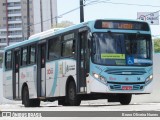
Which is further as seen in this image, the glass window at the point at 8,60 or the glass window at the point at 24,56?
the glass window at the point at 8,60

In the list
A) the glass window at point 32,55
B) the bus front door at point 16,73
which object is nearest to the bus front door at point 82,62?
the glass window at point 32,55

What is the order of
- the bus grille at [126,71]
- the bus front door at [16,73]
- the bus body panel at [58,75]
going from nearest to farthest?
1. the bus grille at [126,71]
2. the bus body panel at [58,75]
3. the bus front door at [16,73]

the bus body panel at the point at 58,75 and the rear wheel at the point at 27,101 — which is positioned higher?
the bus body panel at the point at 58,75

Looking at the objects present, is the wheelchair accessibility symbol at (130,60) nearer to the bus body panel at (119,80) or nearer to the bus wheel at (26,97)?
the bus body panel at (119,80)

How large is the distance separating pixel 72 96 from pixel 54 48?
2.71 meters

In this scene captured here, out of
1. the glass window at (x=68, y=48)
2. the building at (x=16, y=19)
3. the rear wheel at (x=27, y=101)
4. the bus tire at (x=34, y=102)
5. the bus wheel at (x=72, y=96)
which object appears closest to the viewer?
the bus wheel at (x=72, y=96)

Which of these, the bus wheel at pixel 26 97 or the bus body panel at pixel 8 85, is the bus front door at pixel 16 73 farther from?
the bus wheel at pixel 26 97

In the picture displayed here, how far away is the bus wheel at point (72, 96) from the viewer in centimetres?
2080

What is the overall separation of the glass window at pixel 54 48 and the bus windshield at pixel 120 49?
2977mm

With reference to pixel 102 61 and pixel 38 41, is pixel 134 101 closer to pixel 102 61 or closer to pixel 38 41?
pixel 38 41

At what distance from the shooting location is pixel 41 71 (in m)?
24.5

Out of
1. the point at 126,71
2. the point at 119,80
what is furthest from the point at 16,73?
the point at 126,71

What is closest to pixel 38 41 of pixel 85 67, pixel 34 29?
pixel 85 67

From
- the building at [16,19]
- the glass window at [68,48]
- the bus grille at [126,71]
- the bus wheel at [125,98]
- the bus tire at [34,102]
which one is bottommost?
the bus tire at [34,102]
